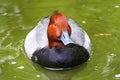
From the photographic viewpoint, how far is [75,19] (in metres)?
7.45

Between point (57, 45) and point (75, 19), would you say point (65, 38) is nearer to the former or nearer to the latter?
point (57, 45)

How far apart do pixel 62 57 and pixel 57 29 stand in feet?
1.31

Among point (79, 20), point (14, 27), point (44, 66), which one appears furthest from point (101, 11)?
point (44, 66)

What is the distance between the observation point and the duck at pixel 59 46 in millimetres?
5857

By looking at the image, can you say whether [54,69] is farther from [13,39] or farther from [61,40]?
[13,39]

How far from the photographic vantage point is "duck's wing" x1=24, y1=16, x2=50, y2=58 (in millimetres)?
6215

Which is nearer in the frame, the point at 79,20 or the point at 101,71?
the point at 101,71

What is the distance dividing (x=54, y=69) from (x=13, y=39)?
1.00 metres

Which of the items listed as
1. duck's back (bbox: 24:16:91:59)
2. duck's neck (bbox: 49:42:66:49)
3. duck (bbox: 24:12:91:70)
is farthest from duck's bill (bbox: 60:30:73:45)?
duck's back (bbox: 24:16:91:59)

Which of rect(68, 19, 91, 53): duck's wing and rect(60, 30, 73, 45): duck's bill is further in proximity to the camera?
rect(68, 19, 91, 53): duck's wing

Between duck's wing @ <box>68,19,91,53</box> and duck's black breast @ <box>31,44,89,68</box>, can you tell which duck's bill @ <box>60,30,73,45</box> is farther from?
duck's wing @ <box>68,19,91,53</box>

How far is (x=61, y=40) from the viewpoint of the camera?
229 inches

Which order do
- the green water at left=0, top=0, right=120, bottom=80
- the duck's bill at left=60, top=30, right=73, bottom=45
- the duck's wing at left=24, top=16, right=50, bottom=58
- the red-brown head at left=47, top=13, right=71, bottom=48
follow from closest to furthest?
the duck's bill at left=60, top=30, right=73, bottom=45 → the red-brown head at left=47, top=13, right=71, bottom=48 → the green water at left=0, top=0, right=120, bottom=80 → the duck's wing at left=24, top=16, right=50, bottom=58

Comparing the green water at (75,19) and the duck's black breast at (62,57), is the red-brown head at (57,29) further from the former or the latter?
the green water at (75,19)
